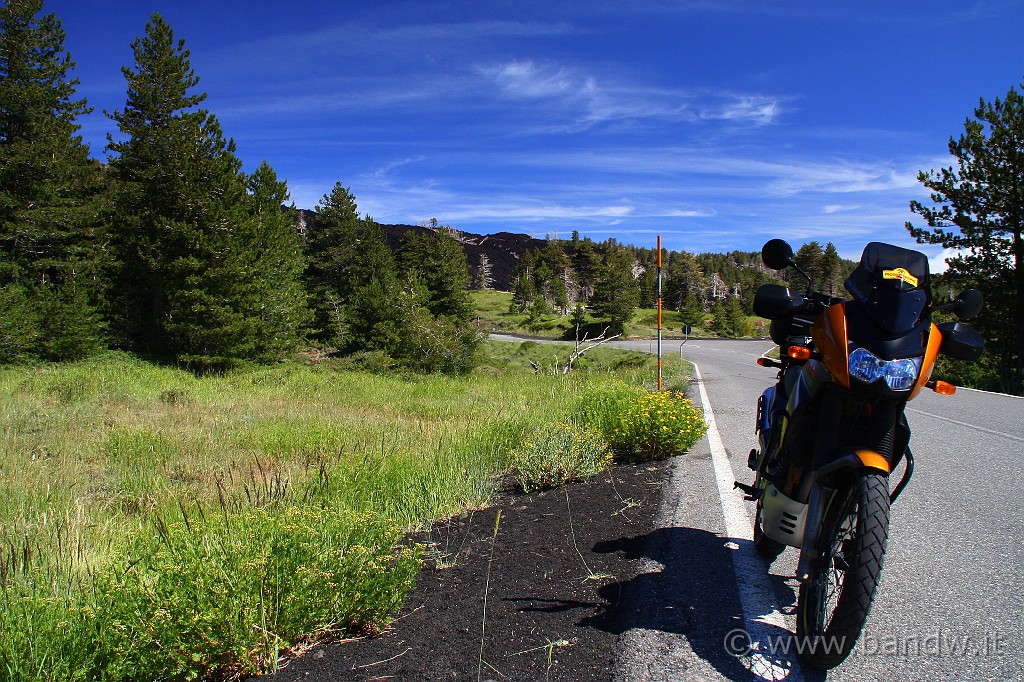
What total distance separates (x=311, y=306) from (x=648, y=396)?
36.7 m

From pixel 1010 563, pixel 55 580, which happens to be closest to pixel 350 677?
pixel 55 580

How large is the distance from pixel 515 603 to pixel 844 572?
1587mm

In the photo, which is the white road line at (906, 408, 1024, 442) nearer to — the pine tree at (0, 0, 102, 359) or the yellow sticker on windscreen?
the yellow sticker on windscreen

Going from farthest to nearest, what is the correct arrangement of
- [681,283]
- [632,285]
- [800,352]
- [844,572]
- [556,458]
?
[681,283]
[632,285]
[556,458]
[800,352]
[844,572]

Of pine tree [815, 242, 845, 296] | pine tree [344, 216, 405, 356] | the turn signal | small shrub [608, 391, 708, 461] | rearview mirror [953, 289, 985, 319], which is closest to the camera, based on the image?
the turn signal

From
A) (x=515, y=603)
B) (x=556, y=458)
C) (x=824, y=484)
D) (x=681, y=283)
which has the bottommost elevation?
(x=515, y=603)

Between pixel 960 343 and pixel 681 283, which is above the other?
pixel 681 283

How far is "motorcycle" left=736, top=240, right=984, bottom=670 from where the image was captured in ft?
7.99

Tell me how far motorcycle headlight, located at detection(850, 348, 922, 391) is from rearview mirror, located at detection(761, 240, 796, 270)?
0.92 m

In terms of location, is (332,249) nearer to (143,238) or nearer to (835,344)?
(143,238)

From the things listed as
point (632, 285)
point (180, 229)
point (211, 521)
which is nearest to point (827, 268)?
point (632, 285)

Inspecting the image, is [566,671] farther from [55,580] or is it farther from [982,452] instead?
[982,452]

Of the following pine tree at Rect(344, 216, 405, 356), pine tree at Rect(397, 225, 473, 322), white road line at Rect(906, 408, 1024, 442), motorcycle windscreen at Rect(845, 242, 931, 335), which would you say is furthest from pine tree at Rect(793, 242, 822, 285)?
motorcycle windscreen at Rect(845, 242, 931, 335)

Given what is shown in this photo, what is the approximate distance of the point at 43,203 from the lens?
81.2 ft
